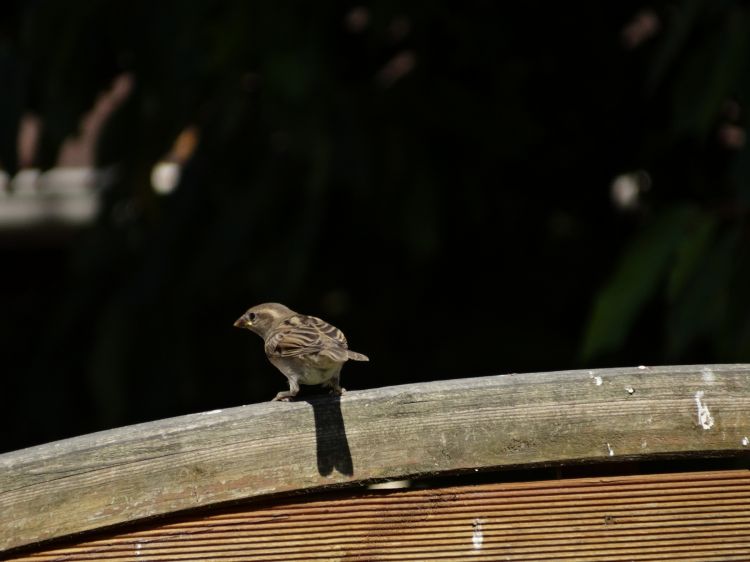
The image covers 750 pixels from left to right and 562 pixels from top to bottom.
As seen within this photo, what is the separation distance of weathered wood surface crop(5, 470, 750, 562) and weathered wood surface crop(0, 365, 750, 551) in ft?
0.15

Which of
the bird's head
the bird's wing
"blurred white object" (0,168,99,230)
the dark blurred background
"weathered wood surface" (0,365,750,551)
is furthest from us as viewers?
"blurred white object" (0,168,99,230)

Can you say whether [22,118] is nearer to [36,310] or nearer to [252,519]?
[36,310]

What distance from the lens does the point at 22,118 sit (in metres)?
5.14

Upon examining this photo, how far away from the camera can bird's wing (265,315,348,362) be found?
11.3 ft

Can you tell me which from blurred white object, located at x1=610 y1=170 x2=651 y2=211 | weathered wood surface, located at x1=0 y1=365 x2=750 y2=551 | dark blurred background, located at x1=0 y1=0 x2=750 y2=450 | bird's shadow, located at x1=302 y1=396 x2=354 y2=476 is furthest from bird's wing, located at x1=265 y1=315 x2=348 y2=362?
blurred white object, located at x1=610 y1=170 x2=651 y2=211

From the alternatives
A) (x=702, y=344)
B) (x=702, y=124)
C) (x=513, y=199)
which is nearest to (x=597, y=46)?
(x=513, y=199)

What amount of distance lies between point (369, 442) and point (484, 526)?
0.27 m

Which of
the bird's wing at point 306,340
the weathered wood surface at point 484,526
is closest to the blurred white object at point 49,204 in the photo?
the bird's wing at point 306,340

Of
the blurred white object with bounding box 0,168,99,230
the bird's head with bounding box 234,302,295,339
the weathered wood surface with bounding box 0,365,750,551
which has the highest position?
the blurred white object with bounding box 0,168,99,230

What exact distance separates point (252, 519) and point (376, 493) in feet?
0.76

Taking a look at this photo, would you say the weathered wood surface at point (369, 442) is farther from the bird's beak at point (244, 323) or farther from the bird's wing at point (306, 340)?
the bird's beak at point (244, 323)

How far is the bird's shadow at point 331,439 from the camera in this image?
2277 mm

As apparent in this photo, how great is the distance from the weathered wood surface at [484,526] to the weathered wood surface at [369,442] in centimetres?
5

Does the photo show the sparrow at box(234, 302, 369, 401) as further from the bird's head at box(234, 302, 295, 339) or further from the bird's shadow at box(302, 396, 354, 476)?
the bird's shadow at box(302, 396, 354, 476)
